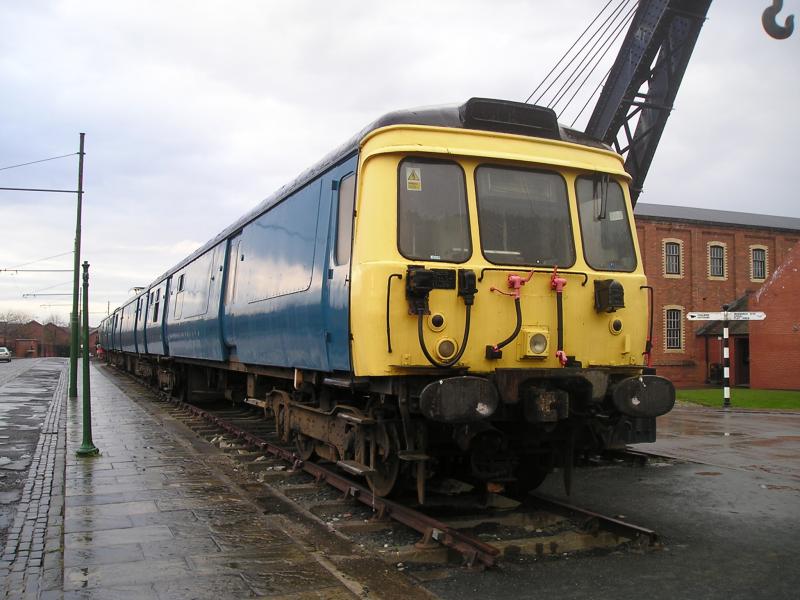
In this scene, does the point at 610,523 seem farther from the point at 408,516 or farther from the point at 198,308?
the point at 198,308

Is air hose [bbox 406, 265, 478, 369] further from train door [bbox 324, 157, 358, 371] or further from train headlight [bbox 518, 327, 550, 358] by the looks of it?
train door [bbox 324, 157, 358, 371]

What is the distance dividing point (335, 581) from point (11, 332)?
11396 centimetres

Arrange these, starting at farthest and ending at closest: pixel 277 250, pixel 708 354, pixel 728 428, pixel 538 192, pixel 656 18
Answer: pixel 708 354 → pixel 728 428 → pixel 656 18 → pixel 277 250 → pixel 538 192

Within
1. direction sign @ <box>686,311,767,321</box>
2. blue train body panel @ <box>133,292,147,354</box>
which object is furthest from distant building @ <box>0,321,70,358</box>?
direction sign @ <box>686,311,767,321</box>

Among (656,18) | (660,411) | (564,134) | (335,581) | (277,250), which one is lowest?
(335,581)

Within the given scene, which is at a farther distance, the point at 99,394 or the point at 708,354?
the point at 708,354

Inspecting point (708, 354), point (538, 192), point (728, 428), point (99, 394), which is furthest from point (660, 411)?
point (708, 354)

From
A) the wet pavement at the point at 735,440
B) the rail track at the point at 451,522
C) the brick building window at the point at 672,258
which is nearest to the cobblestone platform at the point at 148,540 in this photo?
the rail track at the point at 451,522

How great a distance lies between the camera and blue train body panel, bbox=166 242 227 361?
430 inches

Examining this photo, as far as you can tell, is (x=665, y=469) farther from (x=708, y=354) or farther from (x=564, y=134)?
(x=708, y=354)

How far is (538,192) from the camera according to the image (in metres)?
6.00

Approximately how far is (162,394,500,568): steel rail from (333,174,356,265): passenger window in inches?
80.2

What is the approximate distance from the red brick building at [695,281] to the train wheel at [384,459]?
2659cm

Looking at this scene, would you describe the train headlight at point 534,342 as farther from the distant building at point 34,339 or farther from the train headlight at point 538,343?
the distant building at point 34,339
